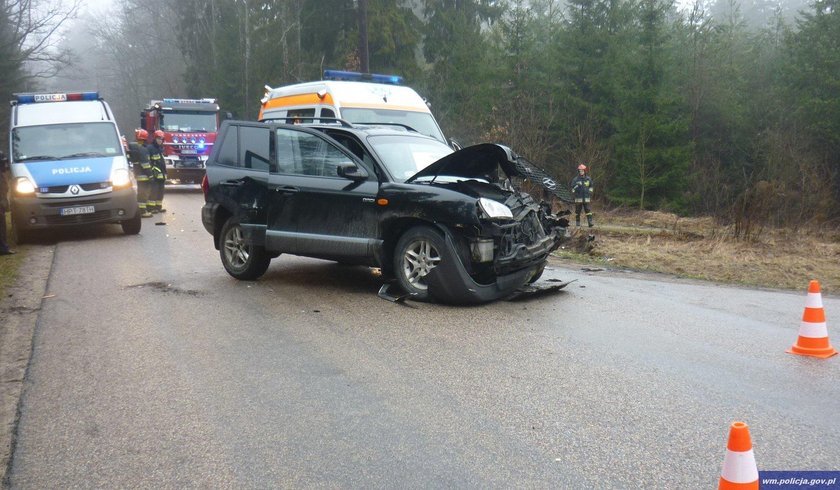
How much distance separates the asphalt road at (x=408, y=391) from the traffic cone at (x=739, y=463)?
2.60ft

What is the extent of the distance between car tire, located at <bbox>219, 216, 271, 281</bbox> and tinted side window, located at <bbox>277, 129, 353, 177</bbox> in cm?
100

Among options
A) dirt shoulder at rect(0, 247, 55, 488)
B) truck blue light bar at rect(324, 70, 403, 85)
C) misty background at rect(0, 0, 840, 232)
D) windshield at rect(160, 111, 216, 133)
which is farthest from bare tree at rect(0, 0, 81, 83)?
dirt shoulder at rect(0, 247, 55, 488)

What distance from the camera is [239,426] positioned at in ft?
15.3

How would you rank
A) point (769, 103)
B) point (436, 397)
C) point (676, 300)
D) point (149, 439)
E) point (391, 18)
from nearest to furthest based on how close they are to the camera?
point (149, 439) → point (436, 397) → point (676, 300) → point (769, 103) → point (391, 18)

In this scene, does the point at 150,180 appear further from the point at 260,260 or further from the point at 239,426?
the point at 239,426

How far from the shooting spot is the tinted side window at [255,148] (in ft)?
30.3

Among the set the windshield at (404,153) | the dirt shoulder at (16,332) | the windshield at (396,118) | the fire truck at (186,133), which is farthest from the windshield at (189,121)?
the windshield at (404,153)

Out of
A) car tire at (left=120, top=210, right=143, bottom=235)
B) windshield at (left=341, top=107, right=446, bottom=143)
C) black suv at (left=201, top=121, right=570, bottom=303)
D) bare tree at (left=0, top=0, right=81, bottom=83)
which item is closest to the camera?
black suv at (left=201, top=121, right=570, bottom=303)

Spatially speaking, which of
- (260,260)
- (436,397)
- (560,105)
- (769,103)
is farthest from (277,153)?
(769,103)

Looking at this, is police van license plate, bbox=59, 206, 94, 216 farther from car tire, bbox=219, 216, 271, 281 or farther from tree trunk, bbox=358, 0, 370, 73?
tree trunk, bbox=358, 0, 370, 73

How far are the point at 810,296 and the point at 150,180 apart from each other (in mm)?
14932

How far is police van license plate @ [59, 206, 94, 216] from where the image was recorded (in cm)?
1338

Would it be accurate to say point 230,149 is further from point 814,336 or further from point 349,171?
point 814,336

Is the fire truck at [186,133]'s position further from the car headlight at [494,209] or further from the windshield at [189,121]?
the car headlight at [494,209]
